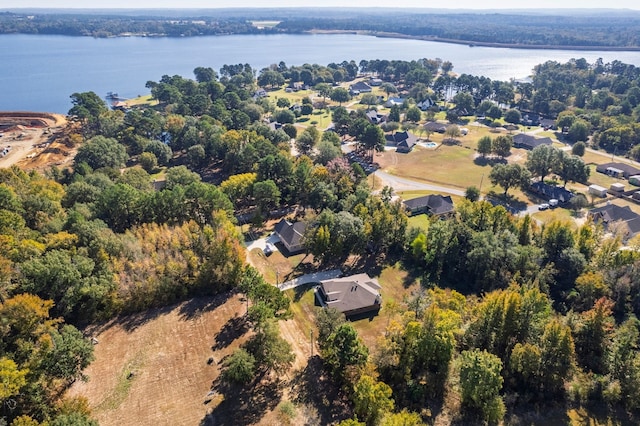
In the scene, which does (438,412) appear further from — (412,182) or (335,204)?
(412,182)

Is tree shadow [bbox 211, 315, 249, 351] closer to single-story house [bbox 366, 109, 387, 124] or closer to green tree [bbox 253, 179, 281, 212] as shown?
green tree [bbox 253, 179, 281, 212]

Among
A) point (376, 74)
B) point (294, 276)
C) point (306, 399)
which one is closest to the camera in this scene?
point (306, 399)

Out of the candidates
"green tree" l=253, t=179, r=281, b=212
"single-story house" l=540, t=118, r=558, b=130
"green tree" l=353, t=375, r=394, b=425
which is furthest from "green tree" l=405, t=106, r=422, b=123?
"green tree" l=353, t=375, r=394, b=425

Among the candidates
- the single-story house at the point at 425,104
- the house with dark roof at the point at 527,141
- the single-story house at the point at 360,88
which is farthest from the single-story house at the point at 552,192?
the single-story house at the point at 360,88

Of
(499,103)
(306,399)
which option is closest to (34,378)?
(306,399)

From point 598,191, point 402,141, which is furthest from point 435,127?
point 598,191

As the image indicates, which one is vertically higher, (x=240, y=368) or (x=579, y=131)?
(x=579, y=131)

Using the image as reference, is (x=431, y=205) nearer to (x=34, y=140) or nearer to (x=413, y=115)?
(x=413, y=115)

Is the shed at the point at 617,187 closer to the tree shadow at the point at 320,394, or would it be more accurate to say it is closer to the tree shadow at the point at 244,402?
the tree shadow at the point at 320,394
